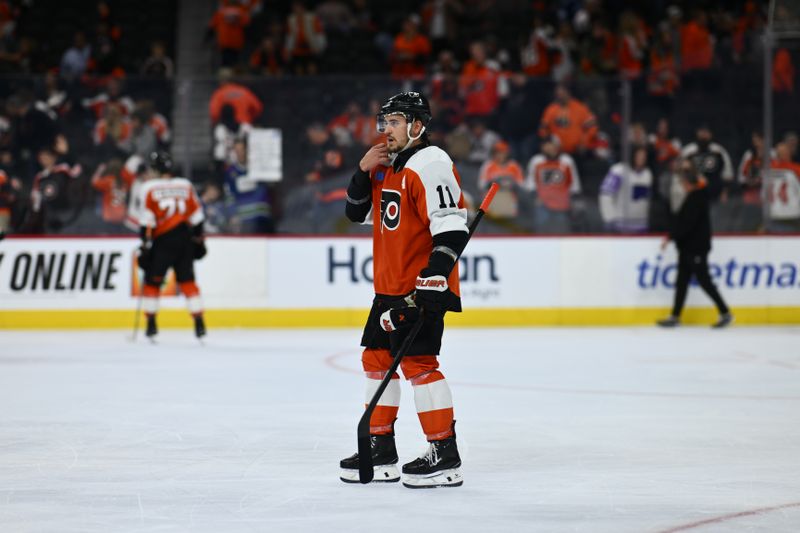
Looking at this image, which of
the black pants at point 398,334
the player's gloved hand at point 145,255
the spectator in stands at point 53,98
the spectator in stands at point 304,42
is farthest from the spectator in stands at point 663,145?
the black pants at point 398,334

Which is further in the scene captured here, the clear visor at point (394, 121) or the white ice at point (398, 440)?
the clear visor at point (394, 121)

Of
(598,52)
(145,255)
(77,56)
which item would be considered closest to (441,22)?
(598,52)

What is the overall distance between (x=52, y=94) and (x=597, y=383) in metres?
6.59

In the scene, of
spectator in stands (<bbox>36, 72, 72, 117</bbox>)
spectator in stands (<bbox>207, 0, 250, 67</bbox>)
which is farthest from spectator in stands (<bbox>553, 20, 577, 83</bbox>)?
spectator in stands (<bbox>36, 72, 72, 117</bbox>)

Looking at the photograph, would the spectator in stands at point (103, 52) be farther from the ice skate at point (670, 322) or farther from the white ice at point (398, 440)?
the ice skate at point (670, 322)

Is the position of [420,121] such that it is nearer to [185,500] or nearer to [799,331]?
[185,500]

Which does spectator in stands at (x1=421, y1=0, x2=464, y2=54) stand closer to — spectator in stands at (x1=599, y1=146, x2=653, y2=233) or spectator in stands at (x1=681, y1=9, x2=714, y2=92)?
spectator in stands at (x1=681, y1=9, x2=714, y2=92)

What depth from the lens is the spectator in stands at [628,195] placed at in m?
12.6

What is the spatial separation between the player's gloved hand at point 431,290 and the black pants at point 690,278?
813cm

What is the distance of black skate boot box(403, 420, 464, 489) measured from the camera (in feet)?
15.7

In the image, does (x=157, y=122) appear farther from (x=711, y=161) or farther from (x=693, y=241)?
(x=711, y=161)

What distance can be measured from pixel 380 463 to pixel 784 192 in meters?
8.95

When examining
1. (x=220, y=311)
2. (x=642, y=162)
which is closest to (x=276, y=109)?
(x=220, y=311)

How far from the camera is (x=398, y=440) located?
585cm
